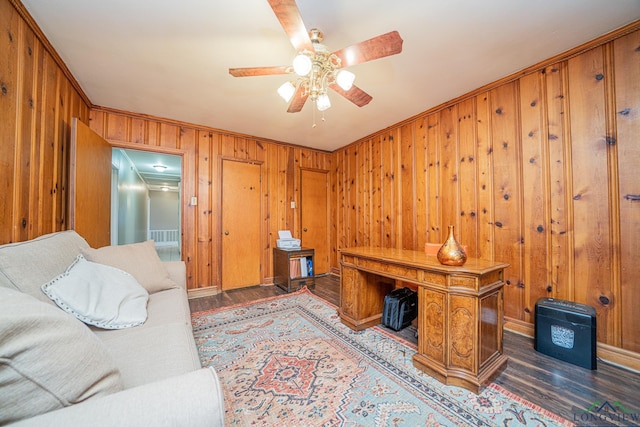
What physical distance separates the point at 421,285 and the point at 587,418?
1044 mm

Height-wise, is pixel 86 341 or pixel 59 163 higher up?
pixel 59 163

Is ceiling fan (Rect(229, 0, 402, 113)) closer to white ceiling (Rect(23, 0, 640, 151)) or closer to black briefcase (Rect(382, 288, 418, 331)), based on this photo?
white ceiling (Rect(23, 0, 640, 151))

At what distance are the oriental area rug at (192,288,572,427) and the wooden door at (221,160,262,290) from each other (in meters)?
1.36

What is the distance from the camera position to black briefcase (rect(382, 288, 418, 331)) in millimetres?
2328

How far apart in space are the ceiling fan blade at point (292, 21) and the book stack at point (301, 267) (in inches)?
114

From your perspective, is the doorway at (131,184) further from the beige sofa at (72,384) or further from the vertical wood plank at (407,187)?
the vertical wood plank at (407,187)

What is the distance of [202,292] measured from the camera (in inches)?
138

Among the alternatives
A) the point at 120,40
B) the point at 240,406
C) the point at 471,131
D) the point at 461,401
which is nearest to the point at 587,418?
the point at 461,401

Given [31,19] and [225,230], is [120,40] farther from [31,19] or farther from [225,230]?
[225,230]

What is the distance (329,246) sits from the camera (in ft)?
15.8

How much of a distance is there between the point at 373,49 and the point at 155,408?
6.13 feet

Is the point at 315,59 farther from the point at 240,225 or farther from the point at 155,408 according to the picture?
the point at 240,225

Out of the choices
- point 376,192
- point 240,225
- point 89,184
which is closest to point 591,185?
point 376,192

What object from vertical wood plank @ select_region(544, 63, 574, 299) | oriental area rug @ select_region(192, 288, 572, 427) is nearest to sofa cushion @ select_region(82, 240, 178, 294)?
oriental area rug @ select_region(192, 288, 572, 427)
